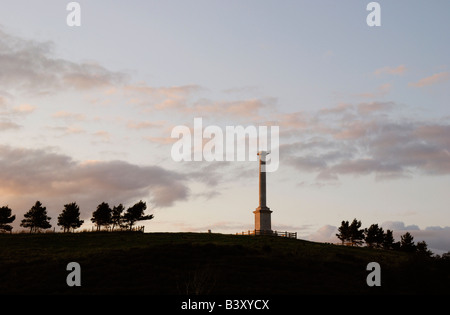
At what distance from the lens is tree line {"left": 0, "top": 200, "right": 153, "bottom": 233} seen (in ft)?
289

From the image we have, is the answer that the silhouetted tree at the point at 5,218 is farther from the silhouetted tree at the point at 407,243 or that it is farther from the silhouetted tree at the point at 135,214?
the silhouetted tree at the point at 407,243

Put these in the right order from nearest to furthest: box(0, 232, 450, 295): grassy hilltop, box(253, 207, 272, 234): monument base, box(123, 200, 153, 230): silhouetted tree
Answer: box(0, 232, 450, 295): grassy hilltop
box(253, 207, 272, 234): monument base
box(123, 200, 153, 230): silhouetted tree

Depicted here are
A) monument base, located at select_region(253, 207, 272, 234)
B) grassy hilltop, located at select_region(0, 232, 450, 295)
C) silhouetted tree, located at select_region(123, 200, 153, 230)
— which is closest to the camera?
grassy hilltop, located at select_region(0, 232, 450, 295)

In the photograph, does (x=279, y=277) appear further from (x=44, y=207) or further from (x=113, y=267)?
(x=44, y=207)

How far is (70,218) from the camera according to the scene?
88.3m

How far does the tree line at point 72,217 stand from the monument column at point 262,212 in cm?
2189

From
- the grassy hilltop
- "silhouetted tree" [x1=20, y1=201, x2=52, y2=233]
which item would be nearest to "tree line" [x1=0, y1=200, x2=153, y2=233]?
"silhouetted tree" [x1=20, y1=201, x2=52, y2=233]

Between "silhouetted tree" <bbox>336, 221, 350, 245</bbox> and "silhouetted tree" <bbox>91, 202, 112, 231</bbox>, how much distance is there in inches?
1621

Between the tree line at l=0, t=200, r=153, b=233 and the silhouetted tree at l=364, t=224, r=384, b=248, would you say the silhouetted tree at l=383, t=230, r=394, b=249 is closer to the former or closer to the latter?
the silhouetted tree at l=364, t=224, r=384, b=248

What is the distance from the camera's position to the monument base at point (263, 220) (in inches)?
2968

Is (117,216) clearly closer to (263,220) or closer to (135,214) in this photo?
(135,214)
